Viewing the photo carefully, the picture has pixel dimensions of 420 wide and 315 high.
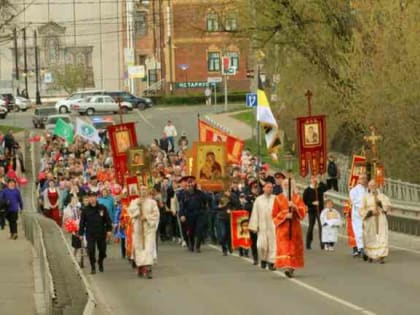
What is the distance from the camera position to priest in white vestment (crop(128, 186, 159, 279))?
22844 mm

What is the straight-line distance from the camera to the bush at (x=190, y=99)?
281 ft

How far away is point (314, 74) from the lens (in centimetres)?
4325

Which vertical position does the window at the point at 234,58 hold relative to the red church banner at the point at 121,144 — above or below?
above

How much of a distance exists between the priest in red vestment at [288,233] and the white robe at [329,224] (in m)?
5.75

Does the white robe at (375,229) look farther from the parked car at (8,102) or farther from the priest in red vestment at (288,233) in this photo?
the parked car at (8,102)

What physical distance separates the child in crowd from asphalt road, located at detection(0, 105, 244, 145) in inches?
1298

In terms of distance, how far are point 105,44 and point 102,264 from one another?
88.2 meters

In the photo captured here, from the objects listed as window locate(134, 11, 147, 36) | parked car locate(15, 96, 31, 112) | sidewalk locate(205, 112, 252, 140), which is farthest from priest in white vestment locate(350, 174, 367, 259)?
window locate(134, 11, 147, 36)

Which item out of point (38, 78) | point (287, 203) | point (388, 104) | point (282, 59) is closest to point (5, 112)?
point (38, 78)

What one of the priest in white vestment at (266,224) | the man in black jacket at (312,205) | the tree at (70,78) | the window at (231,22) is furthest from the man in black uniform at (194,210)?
the tree at (70,78)

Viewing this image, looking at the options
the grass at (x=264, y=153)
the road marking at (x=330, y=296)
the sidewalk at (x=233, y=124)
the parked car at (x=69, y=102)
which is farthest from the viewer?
the parked car at (x=69, y=102)

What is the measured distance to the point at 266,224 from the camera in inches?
894

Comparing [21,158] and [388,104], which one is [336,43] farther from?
[21,158]

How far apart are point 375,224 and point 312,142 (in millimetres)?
4544
